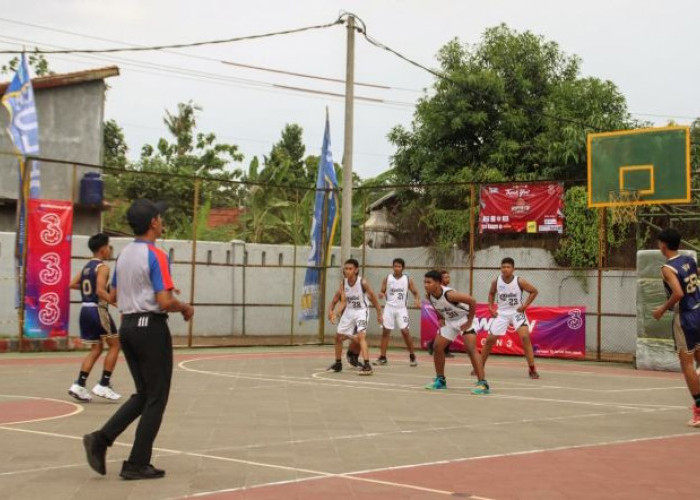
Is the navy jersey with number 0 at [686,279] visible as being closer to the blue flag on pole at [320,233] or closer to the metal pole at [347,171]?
the metal pole at [347,171]

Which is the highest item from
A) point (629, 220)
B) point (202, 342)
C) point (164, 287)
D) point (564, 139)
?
point (564, 139)

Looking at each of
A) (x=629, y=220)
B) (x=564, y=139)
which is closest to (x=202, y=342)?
(x=629, y=220)

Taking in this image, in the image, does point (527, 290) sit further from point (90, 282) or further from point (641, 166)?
point (90, 282)

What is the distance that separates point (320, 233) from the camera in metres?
25.6

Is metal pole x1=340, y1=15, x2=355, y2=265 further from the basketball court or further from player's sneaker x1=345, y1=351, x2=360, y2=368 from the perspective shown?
the basketball court

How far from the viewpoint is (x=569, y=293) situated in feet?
84.4

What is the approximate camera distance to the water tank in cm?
3045

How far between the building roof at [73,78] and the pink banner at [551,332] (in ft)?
52.4

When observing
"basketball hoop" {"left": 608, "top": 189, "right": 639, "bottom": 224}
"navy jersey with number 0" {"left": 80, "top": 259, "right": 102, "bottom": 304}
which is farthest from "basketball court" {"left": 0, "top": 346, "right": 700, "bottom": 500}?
"basketball hoop" {"left": 608, "top": 189, "right": 639, "bottom": 224}

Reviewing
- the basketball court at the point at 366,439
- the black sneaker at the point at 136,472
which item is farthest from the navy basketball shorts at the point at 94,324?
the black sneaker at the point at 136,472

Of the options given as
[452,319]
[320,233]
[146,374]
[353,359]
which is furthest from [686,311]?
[320,233]

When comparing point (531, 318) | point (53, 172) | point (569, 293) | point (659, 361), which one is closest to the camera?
point (659, 361)

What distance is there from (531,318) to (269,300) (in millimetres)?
9712

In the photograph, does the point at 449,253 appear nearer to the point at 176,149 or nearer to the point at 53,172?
the point at 53,172
